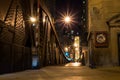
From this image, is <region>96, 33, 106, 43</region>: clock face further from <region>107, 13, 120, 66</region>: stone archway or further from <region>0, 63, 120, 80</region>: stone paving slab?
<region>0, 63, 120, 80</region>: stone paving slab

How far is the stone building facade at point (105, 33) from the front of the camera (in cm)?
2217

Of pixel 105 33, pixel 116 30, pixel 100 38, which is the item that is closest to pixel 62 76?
pixel 100 38

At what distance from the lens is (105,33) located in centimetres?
2227

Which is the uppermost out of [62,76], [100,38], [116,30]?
[116,30]

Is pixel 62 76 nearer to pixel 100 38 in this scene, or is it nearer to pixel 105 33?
pixel 100 38

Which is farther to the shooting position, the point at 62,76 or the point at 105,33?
the point at 105,33

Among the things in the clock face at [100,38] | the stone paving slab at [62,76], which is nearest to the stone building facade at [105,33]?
the clock face at [100,38]

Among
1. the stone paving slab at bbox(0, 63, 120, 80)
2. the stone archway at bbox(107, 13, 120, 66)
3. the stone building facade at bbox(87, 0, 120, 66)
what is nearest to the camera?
the stone paving slab at bbox(0, 63, 120, 80)

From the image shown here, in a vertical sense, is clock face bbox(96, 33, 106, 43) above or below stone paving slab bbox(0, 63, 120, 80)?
above

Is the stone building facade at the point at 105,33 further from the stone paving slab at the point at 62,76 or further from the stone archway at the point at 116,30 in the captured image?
the stone paving slab at the point at 62,76

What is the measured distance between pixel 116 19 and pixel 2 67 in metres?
12.3

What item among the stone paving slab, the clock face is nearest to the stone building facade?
the clock face

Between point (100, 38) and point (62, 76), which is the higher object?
point (100, 38)

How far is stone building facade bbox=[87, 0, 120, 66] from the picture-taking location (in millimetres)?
22172
